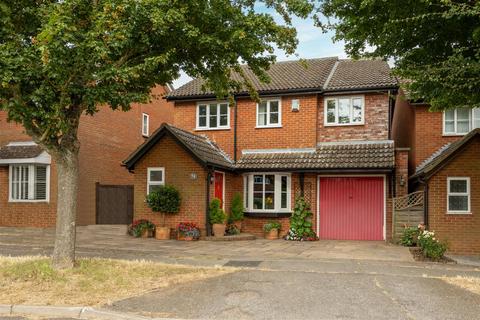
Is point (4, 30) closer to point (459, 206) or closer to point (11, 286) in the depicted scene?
point (11, 286)

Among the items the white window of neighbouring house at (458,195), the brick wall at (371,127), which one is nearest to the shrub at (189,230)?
the brick wall at (371,127)

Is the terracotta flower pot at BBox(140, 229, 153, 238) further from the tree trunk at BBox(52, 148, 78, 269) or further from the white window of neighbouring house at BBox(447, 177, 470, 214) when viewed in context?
the white window of neighbouring house at BBox(447, 177, 470, 214)

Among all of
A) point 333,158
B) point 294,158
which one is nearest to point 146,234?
point 294,158

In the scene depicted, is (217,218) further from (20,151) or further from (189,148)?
(20,151)

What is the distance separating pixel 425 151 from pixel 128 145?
15.1 m

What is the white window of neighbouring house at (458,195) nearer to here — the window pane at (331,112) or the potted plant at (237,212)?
the window pane at (331,112)

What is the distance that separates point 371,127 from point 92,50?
482 inches

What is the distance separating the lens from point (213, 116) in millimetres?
20766

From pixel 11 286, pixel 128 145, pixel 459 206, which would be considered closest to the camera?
pixel 11 286

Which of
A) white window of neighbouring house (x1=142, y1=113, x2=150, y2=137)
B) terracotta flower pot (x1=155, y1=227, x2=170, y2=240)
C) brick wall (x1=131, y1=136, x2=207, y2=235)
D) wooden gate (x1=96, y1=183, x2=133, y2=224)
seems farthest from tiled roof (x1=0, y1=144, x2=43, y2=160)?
white window of neighbouring house (x1=142, y1=113, x2=150, y2=137)

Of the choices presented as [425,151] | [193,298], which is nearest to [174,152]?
[425,151]

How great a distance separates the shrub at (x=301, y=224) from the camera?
711 inches

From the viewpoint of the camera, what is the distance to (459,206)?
1527cm

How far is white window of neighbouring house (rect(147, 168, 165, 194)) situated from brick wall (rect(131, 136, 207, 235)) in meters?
0.14
